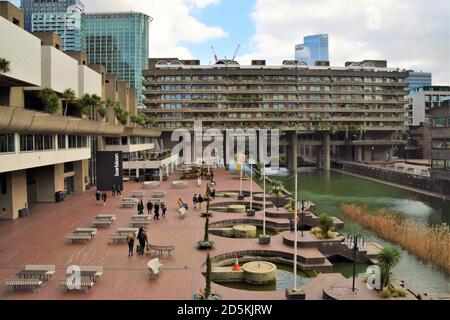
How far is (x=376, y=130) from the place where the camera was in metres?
111

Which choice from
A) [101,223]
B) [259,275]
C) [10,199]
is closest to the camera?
[259,275]

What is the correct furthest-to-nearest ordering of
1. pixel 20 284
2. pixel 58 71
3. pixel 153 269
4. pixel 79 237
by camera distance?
pixel 58 71 → pixel 79 237 → pixel 153 269 → pixel 20 284

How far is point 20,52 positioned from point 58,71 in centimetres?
889

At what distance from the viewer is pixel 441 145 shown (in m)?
58.1

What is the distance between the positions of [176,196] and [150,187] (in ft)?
31.5

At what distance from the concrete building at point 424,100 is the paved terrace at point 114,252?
134652mm

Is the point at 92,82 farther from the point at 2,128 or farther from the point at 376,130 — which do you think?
the point at 376,130

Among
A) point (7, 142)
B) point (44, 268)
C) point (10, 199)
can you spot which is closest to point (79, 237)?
point (44, 268)

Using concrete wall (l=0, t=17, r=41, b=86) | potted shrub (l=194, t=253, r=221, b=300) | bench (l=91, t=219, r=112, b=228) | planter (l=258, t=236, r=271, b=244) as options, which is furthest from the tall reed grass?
concrete wall (l=0, t=17, r=41, b=86)

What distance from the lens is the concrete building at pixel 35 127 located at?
30438 mm

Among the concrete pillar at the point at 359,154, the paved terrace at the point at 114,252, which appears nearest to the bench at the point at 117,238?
the paved terrace at the point at 114,252

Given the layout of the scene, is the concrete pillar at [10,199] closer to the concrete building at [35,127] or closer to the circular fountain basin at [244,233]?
the concrete building at [35,127]

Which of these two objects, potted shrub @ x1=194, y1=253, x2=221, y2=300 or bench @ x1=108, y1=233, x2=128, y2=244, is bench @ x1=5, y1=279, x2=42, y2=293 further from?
bench @ x1=108, y1=233, x2=128, y2=244

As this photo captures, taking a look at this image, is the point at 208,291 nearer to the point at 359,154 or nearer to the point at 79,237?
the point at 79,237
